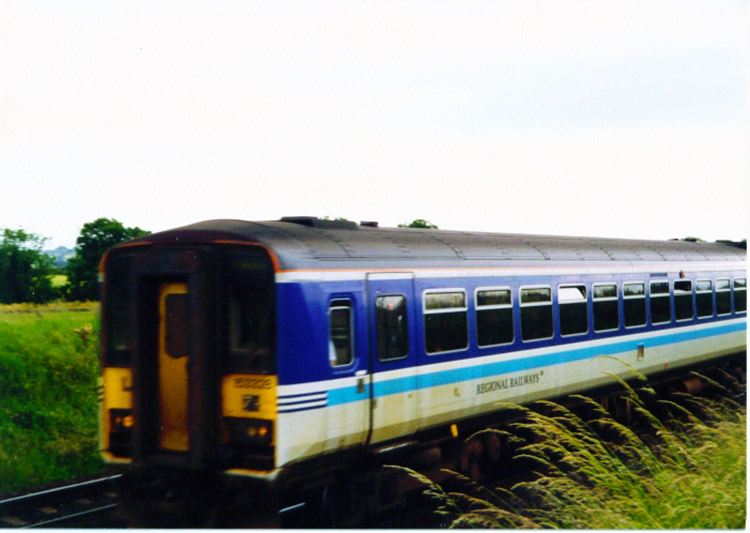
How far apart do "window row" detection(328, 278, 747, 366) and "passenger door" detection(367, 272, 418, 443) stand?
0.05 ft

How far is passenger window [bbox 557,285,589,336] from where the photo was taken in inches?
418

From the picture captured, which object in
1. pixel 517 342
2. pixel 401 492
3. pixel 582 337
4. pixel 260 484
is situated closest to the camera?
pixel 260 484

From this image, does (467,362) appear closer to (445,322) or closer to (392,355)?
(445,322)

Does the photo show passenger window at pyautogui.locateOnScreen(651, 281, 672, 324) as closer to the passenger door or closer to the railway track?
the passenger door

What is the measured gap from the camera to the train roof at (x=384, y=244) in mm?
7285

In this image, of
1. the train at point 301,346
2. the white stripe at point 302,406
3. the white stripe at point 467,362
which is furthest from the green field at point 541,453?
the white stripe at point 302,406

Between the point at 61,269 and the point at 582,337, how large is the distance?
8516 mm

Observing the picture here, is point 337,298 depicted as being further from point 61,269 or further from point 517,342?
point 61,269

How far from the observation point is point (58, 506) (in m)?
8.92

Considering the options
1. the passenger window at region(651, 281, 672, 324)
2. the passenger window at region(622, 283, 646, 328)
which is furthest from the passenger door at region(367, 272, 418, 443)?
the passenger window at region(651, 281, 672, 324)

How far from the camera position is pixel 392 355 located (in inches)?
314

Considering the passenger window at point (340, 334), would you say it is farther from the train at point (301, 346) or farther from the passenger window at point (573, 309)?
the passenger window at point (573, 309)

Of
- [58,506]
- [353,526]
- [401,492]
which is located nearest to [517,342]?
[401,492]

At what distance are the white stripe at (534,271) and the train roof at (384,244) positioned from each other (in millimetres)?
68
